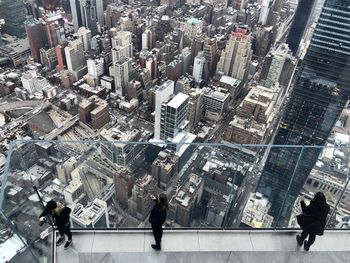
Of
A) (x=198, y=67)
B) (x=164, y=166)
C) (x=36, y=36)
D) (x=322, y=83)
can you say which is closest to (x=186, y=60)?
(x=198, y=67)

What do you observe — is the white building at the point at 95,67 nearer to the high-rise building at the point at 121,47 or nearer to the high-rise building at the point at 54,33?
the high-rise building at the point at 121,47

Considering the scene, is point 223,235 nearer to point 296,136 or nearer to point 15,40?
point 296,136

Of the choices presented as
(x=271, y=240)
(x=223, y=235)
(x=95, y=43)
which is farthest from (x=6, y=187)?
(x=95, y=43)

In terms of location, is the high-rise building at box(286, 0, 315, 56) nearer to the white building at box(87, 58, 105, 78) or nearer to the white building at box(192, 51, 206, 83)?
the white building at box(192, 51, 206, 83)

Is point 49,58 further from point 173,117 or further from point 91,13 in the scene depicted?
point 173,117

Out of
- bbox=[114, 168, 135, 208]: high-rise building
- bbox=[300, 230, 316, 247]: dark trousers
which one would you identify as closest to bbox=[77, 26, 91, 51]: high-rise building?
bbox=[114, 168, 135, 208]: high-rise building

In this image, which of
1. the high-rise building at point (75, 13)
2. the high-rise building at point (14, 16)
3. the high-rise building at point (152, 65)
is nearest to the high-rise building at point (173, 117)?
the high-rise building at point (152, 65)
